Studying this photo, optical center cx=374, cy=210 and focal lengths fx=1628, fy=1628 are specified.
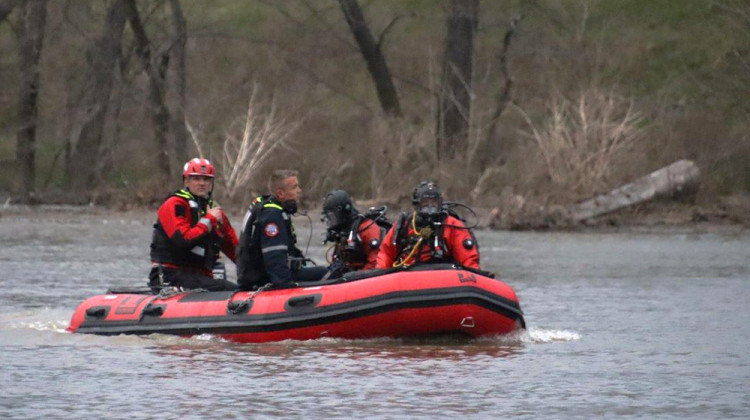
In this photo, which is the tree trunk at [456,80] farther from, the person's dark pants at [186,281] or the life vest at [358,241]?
Result: the person's dark pants at [186,281]

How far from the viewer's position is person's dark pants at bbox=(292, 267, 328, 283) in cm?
1359

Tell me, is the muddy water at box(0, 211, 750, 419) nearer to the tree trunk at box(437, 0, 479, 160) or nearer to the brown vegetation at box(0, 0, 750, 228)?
the brown vegetation at box(0, 0, 750, 228)

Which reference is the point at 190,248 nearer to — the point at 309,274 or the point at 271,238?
the point at 309,274

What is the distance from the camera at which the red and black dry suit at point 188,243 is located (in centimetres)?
1324

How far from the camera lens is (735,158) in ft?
106

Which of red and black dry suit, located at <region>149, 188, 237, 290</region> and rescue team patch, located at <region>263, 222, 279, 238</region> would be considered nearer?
rescue team patch, located at <region>263, 222, 279, 238</region>

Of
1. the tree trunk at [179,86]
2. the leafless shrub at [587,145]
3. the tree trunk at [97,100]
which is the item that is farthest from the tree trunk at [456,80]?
the tree trunk at [97,100]

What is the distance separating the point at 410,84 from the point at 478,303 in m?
30.4

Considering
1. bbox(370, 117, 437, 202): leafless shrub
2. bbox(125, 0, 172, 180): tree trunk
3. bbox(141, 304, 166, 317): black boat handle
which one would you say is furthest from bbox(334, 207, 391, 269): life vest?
bbox(125, 0, 172, 180): tree trunk

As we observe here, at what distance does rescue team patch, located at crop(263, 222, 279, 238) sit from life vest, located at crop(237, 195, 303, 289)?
68mm

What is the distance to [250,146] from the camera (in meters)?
31.7

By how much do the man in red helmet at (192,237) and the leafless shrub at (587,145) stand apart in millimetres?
15832

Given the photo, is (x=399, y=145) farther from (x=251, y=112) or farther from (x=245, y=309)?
(x=245, y=309)

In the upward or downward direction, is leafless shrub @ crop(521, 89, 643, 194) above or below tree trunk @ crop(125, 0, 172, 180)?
below
